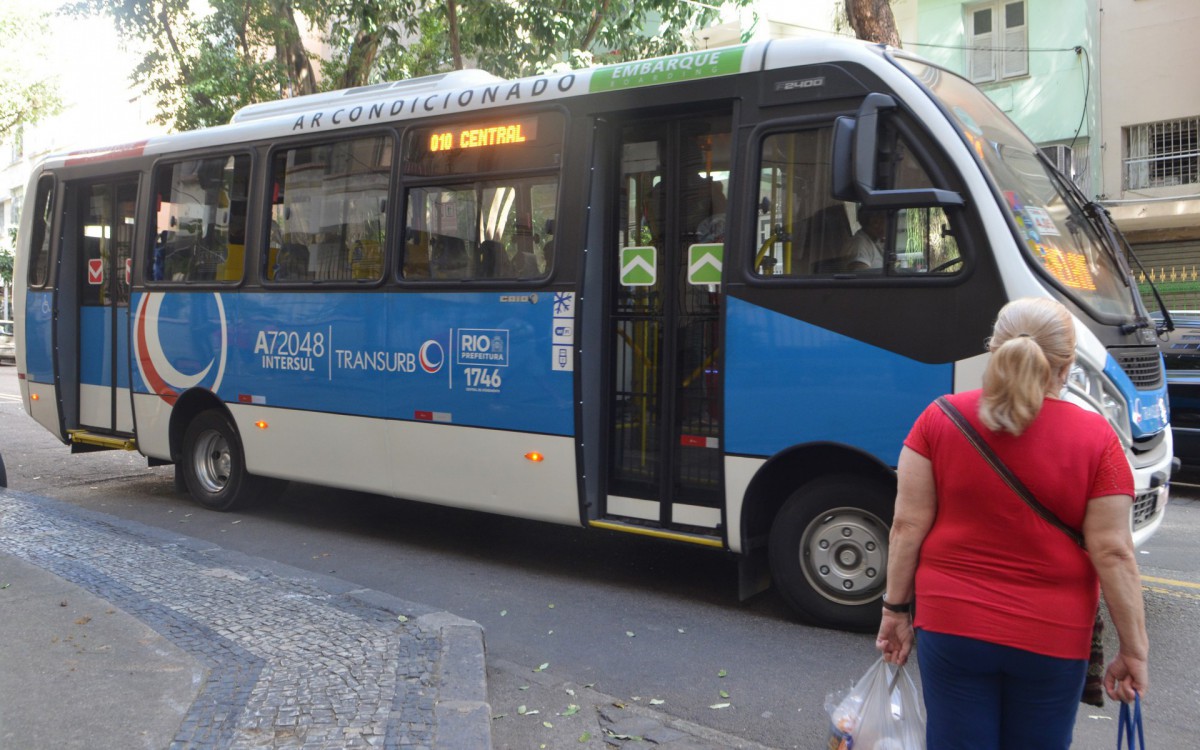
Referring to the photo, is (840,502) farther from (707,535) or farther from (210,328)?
(210,328)

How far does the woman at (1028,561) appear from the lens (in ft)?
8.77

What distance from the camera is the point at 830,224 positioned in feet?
19.3

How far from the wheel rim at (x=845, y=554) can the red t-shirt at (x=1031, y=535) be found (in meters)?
2.99

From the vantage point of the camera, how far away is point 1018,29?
812 inches

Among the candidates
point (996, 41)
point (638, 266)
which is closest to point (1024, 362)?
point (638, 266)

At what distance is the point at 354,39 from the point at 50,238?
816 centimetres

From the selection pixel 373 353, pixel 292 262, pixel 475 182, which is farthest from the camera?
pixel 292 262

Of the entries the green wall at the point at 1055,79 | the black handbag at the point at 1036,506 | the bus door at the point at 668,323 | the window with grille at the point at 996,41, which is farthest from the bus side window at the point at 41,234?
the window with grille at the point at 996,41

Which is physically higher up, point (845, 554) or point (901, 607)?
point (901, 607)

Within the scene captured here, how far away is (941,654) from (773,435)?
3242 millimetres

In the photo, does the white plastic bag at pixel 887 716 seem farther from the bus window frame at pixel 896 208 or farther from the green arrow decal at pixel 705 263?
the green arrow decal at pixel 705 263

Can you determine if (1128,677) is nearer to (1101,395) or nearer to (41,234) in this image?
(1101,395)

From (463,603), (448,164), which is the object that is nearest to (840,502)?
(463,603)

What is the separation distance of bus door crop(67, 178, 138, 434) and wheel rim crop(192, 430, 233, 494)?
3.14ft
